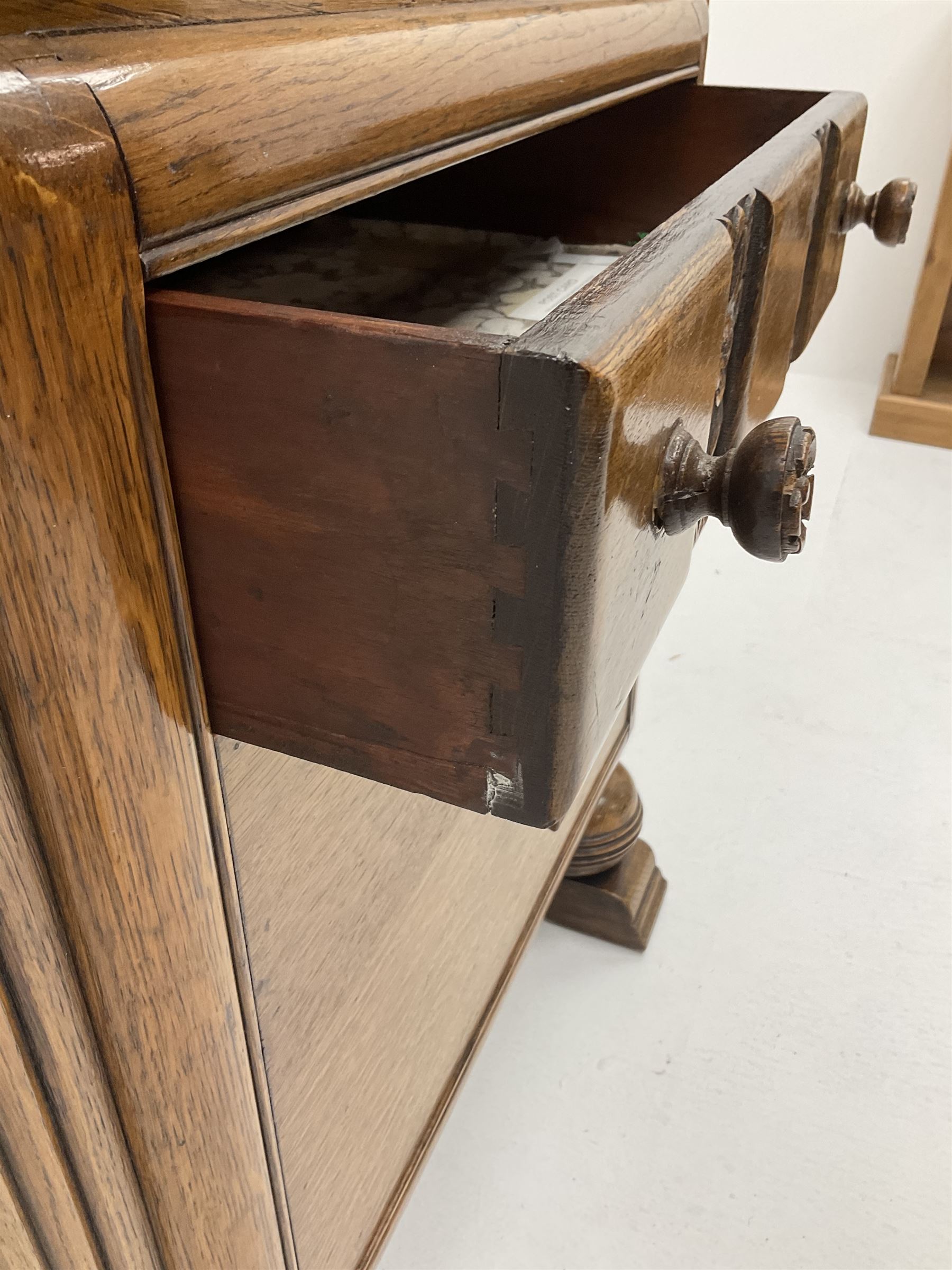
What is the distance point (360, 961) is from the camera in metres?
0.49

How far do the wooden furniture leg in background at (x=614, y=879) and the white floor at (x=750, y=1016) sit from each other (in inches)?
0.9

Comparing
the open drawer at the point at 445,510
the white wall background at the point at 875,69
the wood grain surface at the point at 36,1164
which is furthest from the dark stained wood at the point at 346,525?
the white wall background at the point at 875,69

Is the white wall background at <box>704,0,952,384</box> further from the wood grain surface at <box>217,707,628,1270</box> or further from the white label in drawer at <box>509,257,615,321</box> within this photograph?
the wood grain surface at <box>217,707,628,1270</box>

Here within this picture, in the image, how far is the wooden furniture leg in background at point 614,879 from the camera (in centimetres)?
93

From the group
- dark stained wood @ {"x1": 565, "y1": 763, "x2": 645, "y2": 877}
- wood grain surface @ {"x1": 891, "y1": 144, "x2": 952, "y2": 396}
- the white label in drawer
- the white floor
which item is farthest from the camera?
wood grain surface @ {"x1": 891, "y1": 144, "x2": 952, "y2": 396}

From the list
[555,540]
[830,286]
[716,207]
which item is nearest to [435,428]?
[555,540]

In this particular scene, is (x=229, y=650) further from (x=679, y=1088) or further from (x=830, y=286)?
(x=679, y=1088)

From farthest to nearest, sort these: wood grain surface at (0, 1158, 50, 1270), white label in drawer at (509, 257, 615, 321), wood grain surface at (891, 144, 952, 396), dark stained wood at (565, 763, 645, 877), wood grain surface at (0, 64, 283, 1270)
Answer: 1. wood grain surface at (891, 144, 952, 396)
2. dark stained wood at (565, 763, 645, 877)
3. white label in drawer at (509, 257, 615, 321)
4. wood grain surface at (0, 1158, 50, 1270)
5. wood grain surface at (0, 64, 283, 1270)

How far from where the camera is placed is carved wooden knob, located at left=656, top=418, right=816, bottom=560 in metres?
0.28

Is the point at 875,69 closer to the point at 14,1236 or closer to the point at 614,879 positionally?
the point at 614,879

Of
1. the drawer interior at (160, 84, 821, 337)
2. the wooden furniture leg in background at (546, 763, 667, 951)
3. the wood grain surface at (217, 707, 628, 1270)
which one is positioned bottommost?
the wooden furniture leg in background at (546, 763, 667, 951)

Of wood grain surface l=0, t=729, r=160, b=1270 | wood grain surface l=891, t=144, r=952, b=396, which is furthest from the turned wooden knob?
wood grain surface l=891, t=144, r=952, b=396

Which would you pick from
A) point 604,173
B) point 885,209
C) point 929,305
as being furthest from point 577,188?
point 929,305

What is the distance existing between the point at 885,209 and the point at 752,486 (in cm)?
42
